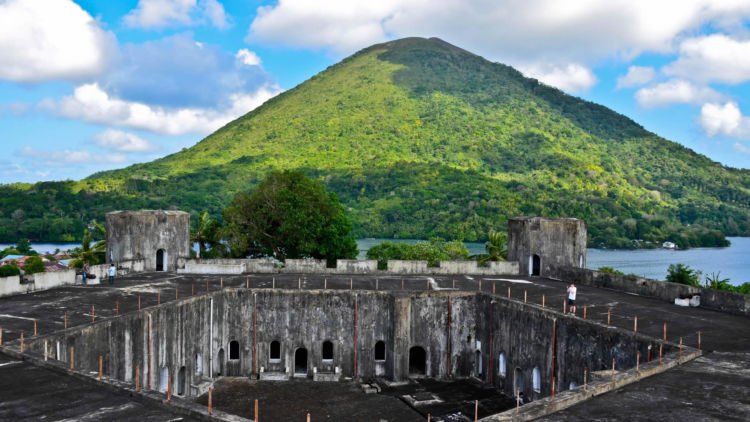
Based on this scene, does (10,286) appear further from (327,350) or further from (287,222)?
(287,222)

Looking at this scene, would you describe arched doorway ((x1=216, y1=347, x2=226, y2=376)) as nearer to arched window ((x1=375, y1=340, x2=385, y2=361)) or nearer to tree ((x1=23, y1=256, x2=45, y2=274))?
A: arched window ((x1=375, y1=340, x2=385, y2=361))

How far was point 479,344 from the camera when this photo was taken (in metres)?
27.0

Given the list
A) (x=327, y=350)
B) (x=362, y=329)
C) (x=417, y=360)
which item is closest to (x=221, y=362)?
(x=327, y=350)

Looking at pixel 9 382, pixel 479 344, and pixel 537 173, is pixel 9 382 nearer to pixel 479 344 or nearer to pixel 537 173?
pixel 479 344

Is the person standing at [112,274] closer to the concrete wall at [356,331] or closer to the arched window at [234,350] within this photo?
the concrete wall at [356,331]

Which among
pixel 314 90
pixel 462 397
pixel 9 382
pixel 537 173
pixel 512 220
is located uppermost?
pixel 314 90

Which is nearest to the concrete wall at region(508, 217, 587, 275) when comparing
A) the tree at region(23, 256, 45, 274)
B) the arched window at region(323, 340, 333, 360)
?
the arched window at region(323, 340, 333, 360)

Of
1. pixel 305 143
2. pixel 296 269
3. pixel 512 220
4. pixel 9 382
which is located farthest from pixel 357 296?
pixel 305 143

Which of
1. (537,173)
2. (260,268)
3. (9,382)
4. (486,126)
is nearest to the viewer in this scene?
(9,382)

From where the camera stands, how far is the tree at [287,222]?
39.3 meters

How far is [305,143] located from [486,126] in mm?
46627

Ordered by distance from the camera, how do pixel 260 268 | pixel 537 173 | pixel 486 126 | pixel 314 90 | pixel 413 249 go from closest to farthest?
1. pixel 260 268
2. pixel 413 249
3. pixel 537 173
4. pixel 486 126
5. pixel 314 90

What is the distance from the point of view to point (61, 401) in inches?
492

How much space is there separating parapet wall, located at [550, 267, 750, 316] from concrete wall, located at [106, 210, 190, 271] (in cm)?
1885
